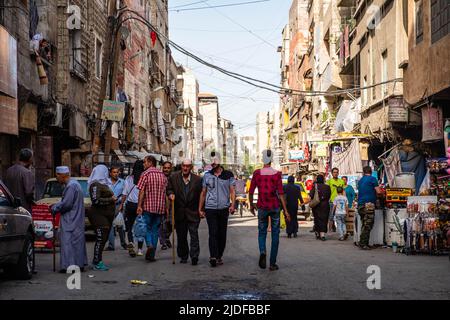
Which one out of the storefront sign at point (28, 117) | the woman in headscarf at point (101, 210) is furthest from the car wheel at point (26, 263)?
the storefront sign at point (28, 117)

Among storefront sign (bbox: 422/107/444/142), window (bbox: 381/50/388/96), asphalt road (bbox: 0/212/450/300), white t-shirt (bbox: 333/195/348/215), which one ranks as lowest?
asphalt road (bbox: 0/212/450/300)

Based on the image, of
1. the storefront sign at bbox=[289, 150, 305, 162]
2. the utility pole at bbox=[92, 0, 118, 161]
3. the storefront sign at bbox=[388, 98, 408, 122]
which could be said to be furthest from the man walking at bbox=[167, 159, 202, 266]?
the storefront sign at bbox=[289, 150, 305, 162]

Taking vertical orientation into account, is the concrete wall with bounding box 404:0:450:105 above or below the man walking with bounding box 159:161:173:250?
above

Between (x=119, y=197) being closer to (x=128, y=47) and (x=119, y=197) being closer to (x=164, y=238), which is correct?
(x=164, y=238)

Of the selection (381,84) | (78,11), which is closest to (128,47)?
(78,11)

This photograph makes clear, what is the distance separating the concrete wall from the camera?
17.0 metres

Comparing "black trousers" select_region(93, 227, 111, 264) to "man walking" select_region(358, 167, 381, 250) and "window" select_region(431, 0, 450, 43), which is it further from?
"window" select_region(431, 0, 450, 43)

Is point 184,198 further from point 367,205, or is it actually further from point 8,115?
point 8,115

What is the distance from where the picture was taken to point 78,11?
2372 cm

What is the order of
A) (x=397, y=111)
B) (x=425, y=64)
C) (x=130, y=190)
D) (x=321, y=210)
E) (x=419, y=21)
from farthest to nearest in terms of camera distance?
(x=397, y=111), (x=419, y=21), (x=321, y=210), (x=425, y=64), (x=130, y=190)

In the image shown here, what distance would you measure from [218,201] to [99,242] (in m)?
2.09

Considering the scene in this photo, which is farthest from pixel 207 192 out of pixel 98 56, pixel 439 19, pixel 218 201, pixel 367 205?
pixel 98 56

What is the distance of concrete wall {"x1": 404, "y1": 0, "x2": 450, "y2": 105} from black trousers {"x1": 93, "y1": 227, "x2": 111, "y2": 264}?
367 inches

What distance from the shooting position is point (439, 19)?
682 inches
